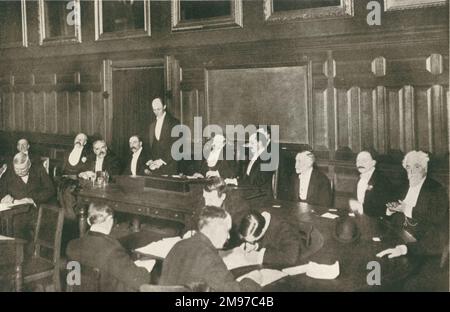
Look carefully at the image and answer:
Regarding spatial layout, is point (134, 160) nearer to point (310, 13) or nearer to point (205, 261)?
point (310, 13)

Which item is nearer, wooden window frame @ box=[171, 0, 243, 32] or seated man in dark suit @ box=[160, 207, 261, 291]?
seated man in dark suit @ box=[160, 207, 261, 291]

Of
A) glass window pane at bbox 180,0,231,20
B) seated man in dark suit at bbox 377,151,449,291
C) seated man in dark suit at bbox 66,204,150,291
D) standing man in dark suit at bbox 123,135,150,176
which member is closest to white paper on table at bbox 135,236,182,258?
seated man in dark suit at bbox 66,204,150,291

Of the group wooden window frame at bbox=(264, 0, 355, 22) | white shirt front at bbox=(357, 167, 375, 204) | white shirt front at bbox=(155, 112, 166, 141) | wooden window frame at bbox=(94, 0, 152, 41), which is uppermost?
wooden window frame at bbox=(94, 0, 152, 41)

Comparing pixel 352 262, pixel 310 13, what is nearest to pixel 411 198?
pixel 352 262

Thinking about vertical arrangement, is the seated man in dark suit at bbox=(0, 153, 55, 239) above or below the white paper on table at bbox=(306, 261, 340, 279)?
above

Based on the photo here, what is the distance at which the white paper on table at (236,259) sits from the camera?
2684mm

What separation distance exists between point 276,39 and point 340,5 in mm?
863

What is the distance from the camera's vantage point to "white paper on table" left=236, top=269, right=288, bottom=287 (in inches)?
97.1

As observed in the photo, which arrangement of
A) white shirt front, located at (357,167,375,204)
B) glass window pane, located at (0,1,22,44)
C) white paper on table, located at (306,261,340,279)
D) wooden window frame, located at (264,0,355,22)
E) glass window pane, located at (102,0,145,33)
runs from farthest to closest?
glass window pane, located at (0,1,22,44) < glass window pane, located at (102,0,145,33) < wooden window frame, located at (264,0,355,22) < white shirt front, located at (357,167,375,204) < white paper on table, located at (306,261,340,279)

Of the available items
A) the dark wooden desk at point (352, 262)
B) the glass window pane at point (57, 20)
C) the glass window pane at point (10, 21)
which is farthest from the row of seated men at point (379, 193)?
the glass window pane at point (10, 21)

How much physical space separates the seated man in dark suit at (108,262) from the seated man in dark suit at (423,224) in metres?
1.47

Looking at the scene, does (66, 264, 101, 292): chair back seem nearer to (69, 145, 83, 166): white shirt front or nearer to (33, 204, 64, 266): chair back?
(33, 204, 64, 266): chair back

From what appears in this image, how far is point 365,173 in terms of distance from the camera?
4.37m

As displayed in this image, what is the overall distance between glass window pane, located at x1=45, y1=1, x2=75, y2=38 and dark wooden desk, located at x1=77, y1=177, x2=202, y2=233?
3.78 meters
